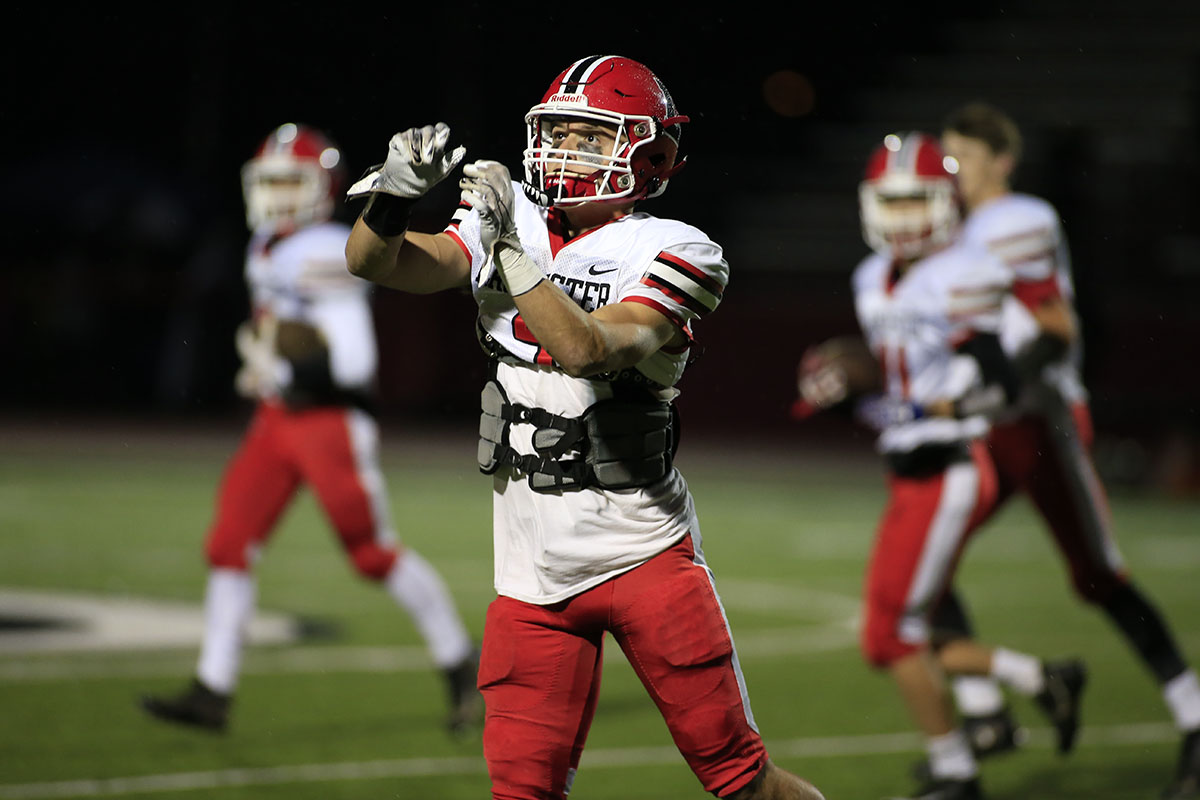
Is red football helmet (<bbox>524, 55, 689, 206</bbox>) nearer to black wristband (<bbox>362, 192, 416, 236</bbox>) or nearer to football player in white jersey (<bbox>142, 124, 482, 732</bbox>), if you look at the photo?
black wristband (<bbox>362, 192, 416, 236</bbox>)

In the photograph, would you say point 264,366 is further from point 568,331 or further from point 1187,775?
point 1187,775

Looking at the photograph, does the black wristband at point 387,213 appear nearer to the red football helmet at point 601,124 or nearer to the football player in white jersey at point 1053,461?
the red football helmet at point 601,124

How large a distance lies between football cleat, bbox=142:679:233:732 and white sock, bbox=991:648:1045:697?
109 inches

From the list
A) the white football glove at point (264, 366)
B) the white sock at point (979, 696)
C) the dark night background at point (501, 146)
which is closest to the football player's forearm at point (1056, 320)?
the white sock at point (979, 696)

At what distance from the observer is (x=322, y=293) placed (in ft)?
21.2

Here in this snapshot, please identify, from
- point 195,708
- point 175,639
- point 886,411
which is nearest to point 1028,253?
point 886,411

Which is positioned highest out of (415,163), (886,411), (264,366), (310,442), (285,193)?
(415,163)

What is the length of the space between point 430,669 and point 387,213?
4571 mm

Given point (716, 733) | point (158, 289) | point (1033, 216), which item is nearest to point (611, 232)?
point (716, 733)

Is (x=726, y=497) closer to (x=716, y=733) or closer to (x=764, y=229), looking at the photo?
(x=764, y=229)

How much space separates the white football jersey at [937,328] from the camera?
5316 mm

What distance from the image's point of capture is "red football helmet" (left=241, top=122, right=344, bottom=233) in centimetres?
661

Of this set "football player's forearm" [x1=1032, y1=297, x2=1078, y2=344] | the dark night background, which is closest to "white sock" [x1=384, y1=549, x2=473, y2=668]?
"football player's forearm" [x1=1032, y1=297, x2=1078, y2=344]

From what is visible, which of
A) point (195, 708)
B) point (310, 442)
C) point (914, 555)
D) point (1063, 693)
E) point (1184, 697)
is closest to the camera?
point (914, 555)
